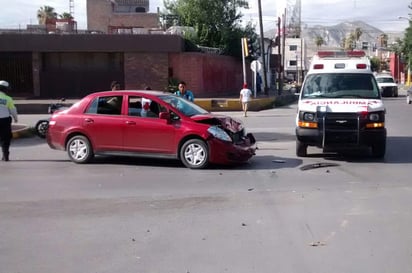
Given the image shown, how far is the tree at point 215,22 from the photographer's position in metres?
44.8

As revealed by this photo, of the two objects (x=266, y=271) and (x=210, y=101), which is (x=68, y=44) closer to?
(x=210, y=101)

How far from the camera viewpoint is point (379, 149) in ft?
38.6

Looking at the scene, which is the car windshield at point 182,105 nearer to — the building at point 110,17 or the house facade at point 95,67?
the house facade at point 95,67

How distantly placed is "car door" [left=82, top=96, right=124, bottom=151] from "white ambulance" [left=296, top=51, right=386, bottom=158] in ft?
12.1

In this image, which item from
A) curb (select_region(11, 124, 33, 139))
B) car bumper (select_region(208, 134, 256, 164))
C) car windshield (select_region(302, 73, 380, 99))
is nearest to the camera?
car bumper (select_region(208, 134, 256, 164))

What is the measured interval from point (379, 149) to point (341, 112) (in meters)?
1.19

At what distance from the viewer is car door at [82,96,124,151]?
11.4 meters

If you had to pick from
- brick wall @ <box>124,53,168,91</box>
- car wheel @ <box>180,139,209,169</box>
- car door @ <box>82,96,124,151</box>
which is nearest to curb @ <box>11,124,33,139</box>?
car door @ <box>82,96,124,151</box>

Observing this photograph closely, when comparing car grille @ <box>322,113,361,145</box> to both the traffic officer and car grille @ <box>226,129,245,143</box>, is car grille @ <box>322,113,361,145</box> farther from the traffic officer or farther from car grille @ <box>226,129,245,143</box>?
the traffic officer

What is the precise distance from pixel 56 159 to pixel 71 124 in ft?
4.71

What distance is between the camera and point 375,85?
1255 centimetres

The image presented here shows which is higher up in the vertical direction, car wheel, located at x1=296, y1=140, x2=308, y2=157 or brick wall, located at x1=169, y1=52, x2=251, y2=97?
brick wall, located at x1=169, y1=52, x2=251, y2=97

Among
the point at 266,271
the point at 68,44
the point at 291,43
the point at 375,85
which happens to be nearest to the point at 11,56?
the point at 68,44

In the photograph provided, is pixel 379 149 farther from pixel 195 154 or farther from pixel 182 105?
pixel 182 105
